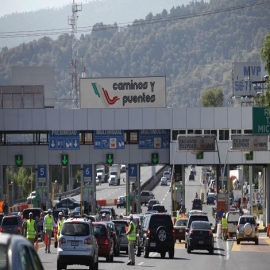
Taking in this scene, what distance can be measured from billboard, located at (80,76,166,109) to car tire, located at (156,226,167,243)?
3570cm

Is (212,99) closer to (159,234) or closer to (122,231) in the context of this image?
(122,231)

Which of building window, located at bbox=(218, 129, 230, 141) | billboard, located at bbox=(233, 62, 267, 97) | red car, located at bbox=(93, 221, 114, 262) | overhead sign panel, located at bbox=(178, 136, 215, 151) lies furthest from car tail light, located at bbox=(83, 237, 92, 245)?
billboard, located at bbox=(233, 62, 267, 97)

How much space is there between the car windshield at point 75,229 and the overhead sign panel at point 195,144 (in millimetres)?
35808

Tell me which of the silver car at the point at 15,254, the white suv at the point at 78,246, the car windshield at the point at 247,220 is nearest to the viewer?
the silver car at the point at 15,254

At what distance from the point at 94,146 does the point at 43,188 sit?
17.9 ft

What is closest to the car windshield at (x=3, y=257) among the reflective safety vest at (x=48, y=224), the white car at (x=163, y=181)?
the reflective safety vest at (x=48, y=224)

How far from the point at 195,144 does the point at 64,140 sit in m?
11.8

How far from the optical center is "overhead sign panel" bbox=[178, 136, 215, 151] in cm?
6266

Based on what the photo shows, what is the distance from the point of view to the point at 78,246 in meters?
26.3

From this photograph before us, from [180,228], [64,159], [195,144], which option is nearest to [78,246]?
[180,228]

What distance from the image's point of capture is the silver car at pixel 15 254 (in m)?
9.31

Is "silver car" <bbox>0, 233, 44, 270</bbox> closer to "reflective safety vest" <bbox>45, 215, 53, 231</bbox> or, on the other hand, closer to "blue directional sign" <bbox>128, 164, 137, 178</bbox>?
"reflective safety vest" <bbox>45, 215, 53, 231</bbox>

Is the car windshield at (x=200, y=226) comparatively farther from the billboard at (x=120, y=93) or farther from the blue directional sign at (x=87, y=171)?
the blue directional sign at (x=87, y=171)

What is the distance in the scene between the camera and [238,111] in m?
69.9
